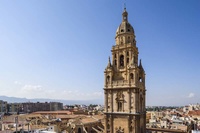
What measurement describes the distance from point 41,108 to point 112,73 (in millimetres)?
144588

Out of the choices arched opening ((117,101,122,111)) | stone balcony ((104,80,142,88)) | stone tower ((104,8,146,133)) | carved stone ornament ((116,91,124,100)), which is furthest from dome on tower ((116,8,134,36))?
arched opening ((117,101,122,111))

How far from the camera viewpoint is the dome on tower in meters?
41.4

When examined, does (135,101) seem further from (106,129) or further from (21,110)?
(21,110)

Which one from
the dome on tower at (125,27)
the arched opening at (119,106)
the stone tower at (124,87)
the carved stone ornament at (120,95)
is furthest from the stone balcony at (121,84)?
the dome on tower at (125,27)

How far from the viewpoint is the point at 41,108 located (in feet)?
557

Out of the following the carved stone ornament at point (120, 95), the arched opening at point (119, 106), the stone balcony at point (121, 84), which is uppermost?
the stone balcony at point (121, 84)

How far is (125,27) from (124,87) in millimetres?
12921

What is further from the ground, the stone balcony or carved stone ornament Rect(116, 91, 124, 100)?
the stone balcony

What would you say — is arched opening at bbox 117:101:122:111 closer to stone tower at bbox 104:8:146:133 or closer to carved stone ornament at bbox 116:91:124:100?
stone tower at bbox 104:8:146:133

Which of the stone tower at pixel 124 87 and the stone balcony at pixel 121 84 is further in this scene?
the stone balcony at pixel 121 84

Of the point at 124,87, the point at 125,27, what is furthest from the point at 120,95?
the point at 125,27

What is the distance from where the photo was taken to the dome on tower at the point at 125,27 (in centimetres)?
4144

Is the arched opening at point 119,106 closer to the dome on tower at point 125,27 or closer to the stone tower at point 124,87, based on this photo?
the stone tower at point 124,87

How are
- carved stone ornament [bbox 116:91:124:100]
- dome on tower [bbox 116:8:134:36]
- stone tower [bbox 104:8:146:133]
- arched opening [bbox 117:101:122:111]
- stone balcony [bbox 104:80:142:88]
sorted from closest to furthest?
stone tower [bbox 104:8:146:133]
stone balcony [bbox 104:80:142:88]
carved stone ornament [bbox 116:91:124:100]
arched opening [bbox 117:101:122:111]
dome on tower [bbox 116:8:134:36]
